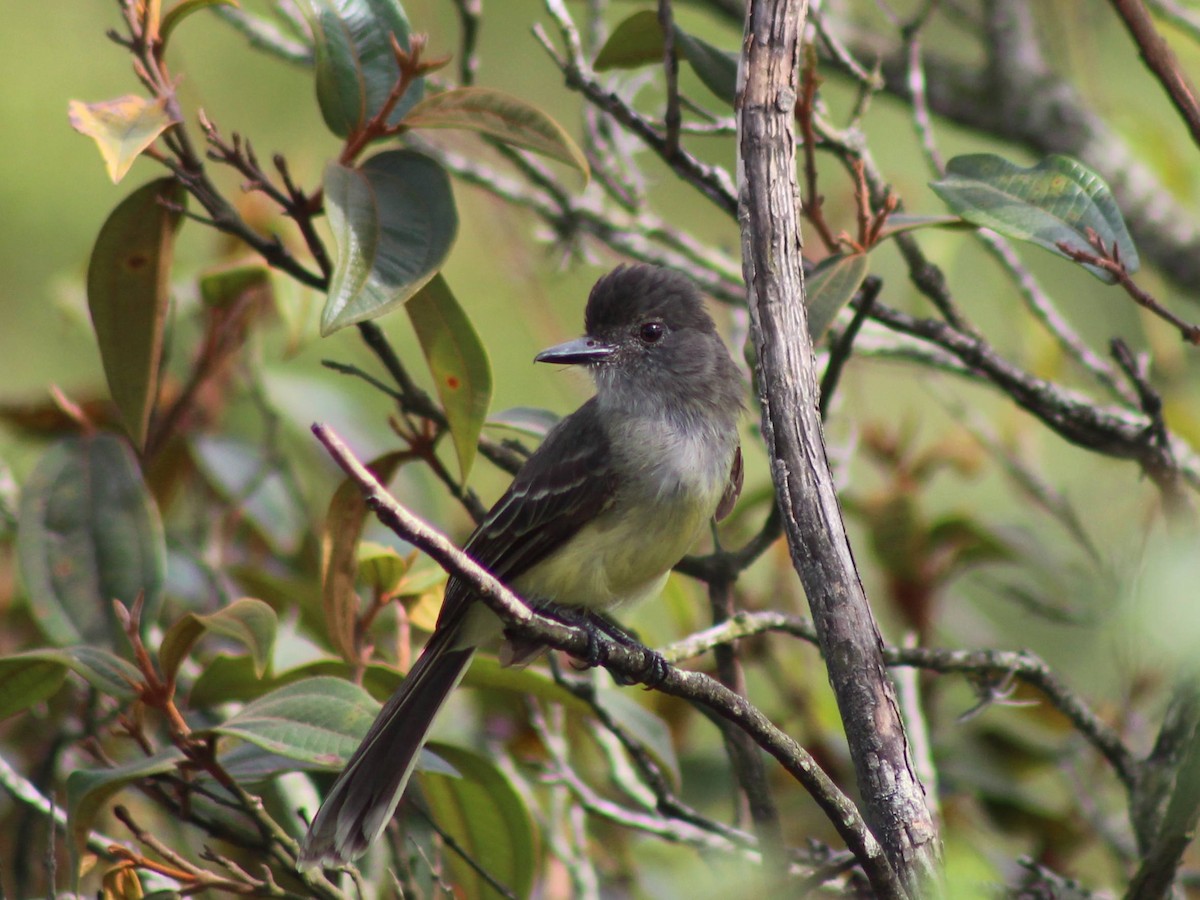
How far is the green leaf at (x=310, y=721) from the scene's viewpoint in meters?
2.09

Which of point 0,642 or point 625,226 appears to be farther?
point 625,226

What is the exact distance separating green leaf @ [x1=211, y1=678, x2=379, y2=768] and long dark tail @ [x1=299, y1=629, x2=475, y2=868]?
30 millimetres

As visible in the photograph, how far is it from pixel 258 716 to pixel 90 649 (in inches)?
13.7

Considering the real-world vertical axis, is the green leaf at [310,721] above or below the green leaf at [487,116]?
below

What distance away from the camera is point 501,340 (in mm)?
6262

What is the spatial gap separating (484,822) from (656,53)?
161 centimetres

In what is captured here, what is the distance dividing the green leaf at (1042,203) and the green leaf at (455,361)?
0.87 m

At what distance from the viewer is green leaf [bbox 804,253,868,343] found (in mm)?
2154

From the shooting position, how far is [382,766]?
2432mm

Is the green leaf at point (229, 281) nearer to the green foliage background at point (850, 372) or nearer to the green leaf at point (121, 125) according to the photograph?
the green foliage background at point (850, 372)

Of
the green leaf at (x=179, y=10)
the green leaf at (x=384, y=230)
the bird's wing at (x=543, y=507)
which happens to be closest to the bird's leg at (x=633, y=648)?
the bird's wing at (x=543, y=507)

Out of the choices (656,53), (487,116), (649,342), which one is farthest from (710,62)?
(649,342)

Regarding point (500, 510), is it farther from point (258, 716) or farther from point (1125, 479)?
point (1125, 479)

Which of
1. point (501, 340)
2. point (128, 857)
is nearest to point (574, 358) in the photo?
point (128, 857)
